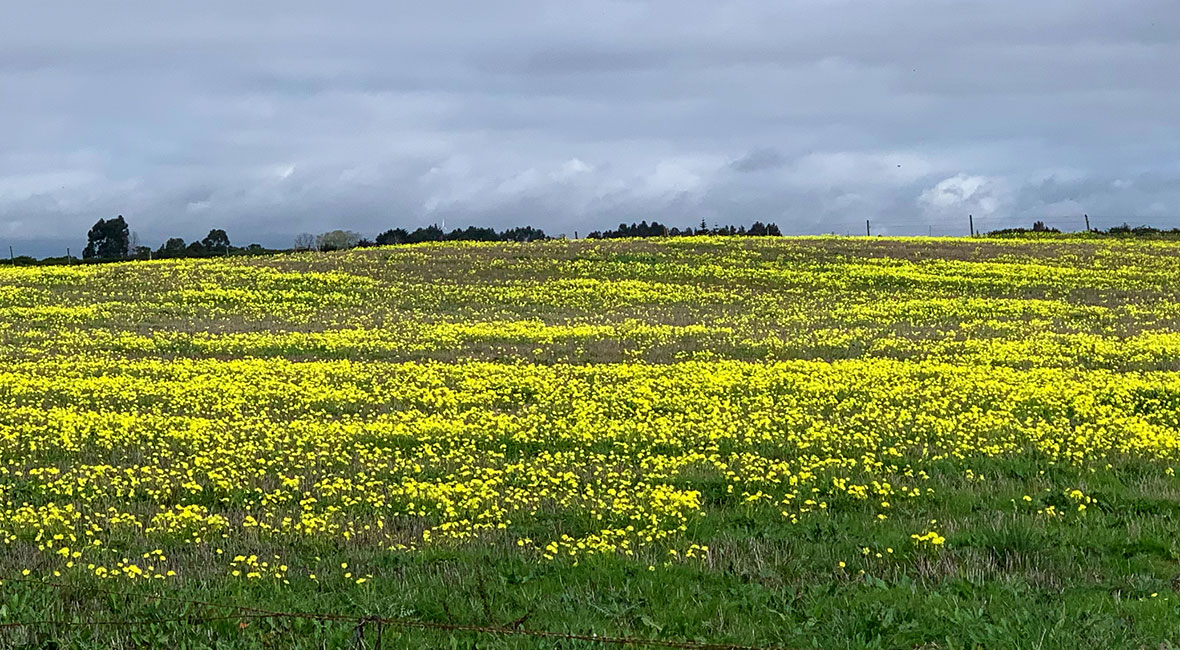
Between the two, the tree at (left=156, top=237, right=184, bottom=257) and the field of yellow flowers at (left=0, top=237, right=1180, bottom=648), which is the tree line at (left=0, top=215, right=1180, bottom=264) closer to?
the tree at (left=156, top=237, right=184, bottom=257)

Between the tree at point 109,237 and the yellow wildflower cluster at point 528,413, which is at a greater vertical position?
the tree at point 109,237

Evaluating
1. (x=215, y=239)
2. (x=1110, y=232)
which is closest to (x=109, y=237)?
(x=215, y=239)

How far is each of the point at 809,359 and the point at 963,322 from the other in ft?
38.7

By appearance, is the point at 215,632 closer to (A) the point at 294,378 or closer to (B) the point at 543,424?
(B) the point at 543,424

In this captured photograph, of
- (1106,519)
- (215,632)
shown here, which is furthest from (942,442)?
(215,632)

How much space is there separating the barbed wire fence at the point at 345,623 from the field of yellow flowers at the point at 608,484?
0.11 meters

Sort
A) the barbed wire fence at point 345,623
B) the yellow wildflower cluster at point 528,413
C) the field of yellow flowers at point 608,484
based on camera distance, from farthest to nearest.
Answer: the yellow wildflower cluster at point 528,413 < the field of yellow flowers at point 608,484 < the barbed wire fence at point 345,623

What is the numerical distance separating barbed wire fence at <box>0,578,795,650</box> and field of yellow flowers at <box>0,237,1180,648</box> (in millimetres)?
110

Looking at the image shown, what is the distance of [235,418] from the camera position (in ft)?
53.1

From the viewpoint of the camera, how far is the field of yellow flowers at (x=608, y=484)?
746cm

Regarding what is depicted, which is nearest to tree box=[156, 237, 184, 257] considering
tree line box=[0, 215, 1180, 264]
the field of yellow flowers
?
tree line box=[0, 215, 1180, 264]

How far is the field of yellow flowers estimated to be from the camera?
7.46 metres

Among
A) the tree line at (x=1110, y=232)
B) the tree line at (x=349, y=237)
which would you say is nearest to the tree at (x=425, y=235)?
the tree line at (x=349, y=237)

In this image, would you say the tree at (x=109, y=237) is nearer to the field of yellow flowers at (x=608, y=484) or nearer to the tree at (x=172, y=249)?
the tree at (x=172, y=249)
